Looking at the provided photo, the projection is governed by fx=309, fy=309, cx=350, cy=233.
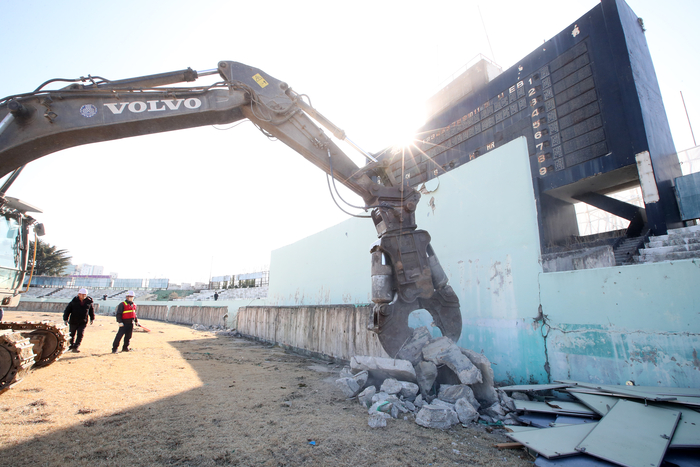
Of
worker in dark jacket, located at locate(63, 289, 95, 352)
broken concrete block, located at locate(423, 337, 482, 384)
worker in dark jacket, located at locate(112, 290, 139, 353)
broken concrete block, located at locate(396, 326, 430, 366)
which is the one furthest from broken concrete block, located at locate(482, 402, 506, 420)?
worker in dark jacket, located at locate(63, 289, 95, 352)

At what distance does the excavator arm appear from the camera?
12.9 feet

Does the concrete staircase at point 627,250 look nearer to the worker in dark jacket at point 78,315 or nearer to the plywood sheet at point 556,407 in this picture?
the plywood sheet at point 556,407

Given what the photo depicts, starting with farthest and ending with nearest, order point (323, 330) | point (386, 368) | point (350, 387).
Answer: point (323, 330), point (350, 387), point (386, 368)

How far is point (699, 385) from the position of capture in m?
3.38

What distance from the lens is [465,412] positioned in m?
3.79

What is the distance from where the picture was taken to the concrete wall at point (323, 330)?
7207mm

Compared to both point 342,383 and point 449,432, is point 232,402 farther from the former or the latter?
point 449,432

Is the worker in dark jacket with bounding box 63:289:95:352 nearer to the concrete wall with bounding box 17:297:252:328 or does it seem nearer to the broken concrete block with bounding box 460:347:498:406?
the broken concrete block with bounding box 460:347:498:406

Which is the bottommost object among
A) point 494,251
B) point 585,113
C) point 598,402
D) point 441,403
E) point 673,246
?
point 441,403

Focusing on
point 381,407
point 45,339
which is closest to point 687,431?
point 381,407

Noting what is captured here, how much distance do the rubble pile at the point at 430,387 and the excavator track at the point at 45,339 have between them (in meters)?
5.46

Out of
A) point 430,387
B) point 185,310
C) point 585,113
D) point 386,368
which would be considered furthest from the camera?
point 185,310

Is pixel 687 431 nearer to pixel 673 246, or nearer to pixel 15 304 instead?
pixel 15 304

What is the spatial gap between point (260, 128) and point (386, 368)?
4297 mm
